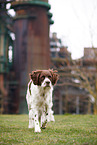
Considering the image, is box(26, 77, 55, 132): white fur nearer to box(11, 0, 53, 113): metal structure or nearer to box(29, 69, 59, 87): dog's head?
box(29, 69, 59, 87): dog's head

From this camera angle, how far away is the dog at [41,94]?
758cm

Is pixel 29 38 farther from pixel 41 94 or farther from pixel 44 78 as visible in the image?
pixel 44 78

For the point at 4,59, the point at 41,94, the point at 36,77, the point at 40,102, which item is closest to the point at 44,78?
the point at 36,77

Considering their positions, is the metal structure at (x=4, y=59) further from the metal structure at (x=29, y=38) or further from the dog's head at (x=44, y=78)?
the dog's head at (x=44, y=78)

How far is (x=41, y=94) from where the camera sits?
7938 mm

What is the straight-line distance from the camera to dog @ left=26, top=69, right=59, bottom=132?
758 cm

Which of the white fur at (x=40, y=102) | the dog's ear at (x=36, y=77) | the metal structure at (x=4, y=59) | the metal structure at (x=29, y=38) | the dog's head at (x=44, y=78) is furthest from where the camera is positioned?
the metal structure at (x=4, y=59)

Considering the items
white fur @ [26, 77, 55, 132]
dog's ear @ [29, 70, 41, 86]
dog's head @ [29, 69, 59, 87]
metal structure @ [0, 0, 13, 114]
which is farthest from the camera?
metal structure @ [0, 0, 13, 114]

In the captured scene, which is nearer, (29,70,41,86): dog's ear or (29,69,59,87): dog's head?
(29,69,59,87): dog's head

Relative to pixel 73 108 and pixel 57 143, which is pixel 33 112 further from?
pixel 73 108

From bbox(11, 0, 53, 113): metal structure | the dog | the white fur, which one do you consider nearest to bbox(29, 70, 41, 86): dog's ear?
the dog

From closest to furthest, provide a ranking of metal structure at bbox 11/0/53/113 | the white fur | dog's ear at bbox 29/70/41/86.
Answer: dog's ear at bbox 29/70/41/86 < the white fur < metal structure at bbox 11/0/53/113

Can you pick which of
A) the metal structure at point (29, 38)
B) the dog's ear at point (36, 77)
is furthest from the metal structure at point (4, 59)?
the dog's ear at point (36, 77)

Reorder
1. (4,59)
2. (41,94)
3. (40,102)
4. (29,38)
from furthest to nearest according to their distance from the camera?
(4,59), (29,38), (40,102), (41,94)
